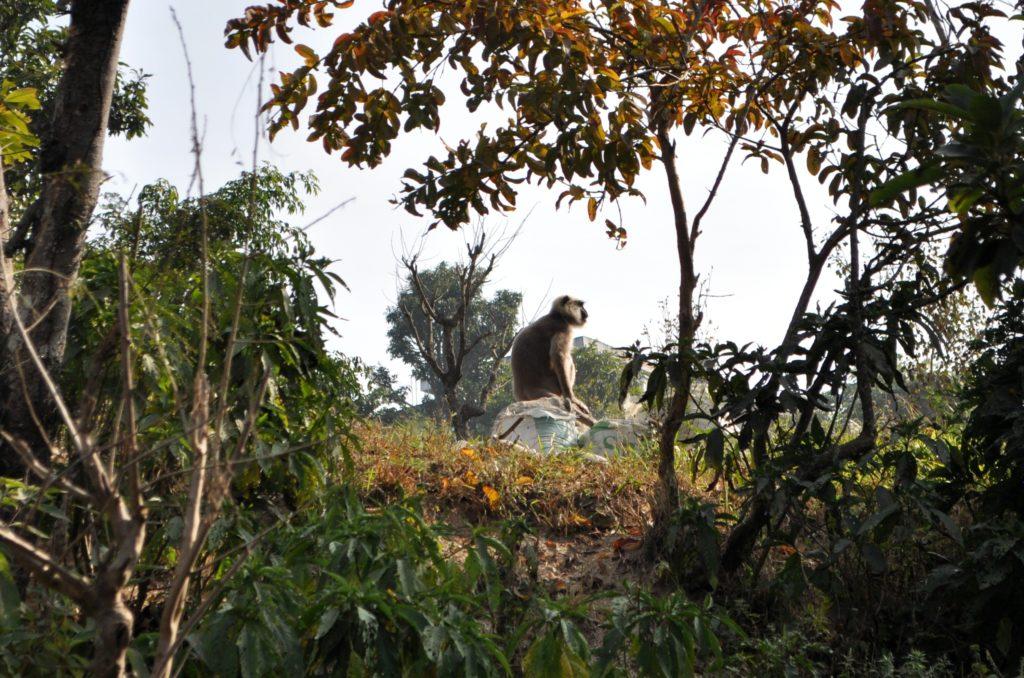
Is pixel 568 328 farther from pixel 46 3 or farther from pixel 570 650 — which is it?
pixel 570 650

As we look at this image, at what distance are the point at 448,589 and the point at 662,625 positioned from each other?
612 millimetres

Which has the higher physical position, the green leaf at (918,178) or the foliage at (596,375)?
the foliage at (596,375)

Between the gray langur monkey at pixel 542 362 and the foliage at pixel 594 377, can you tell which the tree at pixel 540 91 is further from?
the foliage at pixel 594 377

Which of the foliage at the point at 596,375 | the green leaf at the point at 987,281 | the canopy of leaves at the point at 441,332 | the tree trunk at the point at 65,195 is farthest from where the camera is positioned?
the canopy of leaves at the point at 441,332

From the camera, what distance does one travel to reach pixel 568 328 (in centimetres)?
1370

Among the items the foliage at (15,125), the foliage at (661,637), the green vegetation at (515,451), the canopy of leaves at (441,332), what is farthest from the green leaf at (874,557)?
the canopy of leaves at (441,332)

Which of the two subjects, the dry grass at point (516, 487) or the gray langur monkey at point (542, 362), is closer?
the dry grass at point (516, 487)

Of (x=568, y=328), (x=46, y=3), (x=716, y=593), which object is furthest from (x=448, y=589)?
(x=568, y=328)

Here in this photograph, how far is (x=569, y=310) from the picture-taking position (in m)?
13.8

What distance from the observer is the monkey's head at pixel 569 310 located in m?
13.7

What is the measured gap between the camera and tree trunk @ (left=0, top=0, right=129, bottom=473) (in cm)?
295

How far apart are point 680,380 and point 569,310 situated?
9.58 meters

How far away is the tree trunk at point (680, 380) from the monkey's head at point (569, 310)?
8.32 meters

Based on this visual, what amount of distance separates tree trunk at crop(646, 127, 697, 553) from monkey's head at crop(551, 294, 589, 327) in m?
8.32
